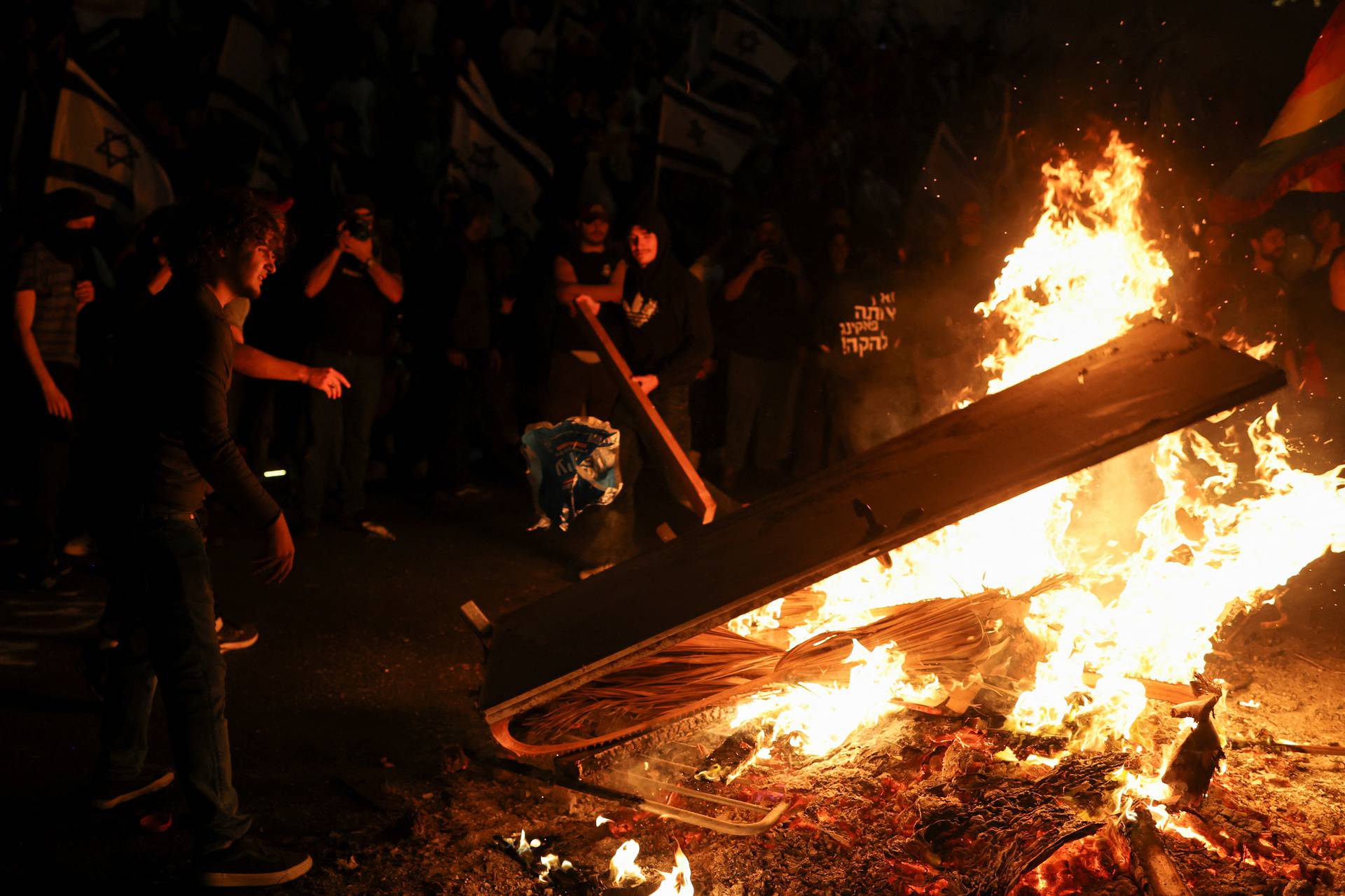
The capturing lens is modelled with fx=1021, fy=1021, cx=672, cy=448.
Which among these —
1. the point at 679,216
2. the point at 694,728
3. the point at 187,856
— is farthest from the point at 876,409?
the point at 187,856

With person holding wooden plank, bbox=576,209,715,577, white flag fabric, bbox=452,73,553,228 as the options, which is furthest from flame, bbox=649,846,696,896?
white flag fabric, bbox=452,73,553,228

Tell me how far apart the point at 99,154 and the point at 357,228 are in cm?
269

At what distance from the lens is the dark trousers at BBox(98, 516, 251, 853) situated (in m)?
3.49

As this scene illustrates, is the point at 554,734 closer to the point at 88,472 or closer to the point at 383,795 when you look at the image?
the point at 383,795

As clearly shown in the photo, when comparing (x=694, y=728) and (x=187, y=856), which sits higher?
(x=694, y=728)

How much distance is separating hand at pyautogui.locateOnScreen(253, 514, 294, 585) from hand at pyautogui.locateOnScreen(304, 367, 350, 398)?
300 centimetres

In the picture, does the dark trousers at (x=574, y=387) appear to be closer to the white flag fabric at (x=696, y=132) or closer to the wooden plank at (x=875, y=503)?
the wooden plank at (x=875, y=503)

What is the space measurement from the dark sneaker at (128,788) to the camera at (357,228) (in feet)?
13.7

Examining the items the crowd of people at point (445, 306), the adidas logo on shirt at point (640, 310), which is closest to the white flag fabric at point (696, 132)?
the crowd of people at point (445, 306)

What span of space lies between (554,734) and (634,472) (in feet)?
10.6

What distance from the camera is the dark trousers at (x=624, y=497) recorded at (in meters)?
7.12

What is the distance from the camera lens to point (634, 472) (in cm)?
747

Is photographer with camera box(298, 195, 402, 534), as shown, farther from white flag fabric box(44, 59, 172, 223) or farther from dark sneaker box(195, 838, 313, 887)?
dark sneaker box(195, 838, 313, 887)

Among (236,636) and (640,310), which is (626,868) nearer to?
(236,636)
